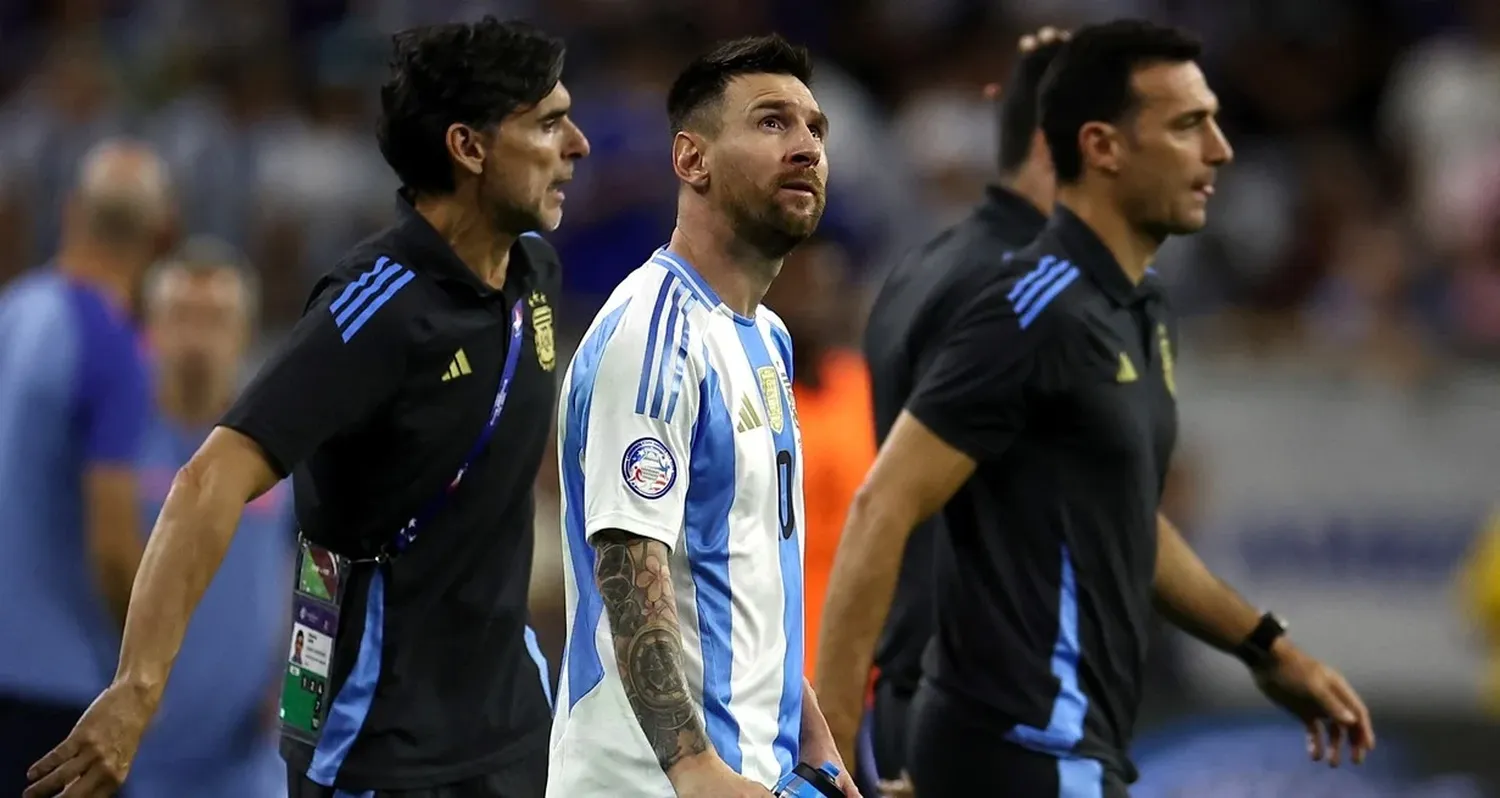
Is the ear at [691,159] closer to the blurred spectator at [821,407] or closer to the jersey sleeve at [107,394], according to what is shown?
the jersey sleeve at [107,394]

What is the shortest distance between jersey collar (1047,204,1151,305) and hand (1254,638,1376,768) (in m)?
1.03

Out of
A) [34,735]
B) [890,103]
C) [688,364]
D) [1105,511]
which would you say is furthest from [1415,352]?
[688,364]

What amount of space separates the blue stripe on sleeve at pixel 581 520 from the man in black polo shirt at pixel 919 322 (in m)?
1.83

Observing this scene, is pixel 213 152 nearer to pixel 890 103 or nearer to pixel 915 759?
pixel 890 103

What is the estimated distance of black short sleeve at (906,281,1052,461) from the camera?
205 inches

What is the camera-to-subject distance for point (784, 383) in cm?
434

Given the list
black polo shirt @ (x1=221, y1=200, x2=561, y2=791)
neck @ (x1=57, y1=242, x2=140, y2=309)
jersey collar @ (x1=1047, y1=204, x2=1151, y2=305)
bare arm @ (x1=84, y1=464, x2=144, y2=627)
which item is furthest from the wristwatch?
neck @ (x1=57, y1=242, x2=140, y2=309)

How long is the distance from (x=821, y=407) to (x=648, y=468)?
153 inches

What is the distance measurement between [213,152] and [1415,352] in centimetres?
597

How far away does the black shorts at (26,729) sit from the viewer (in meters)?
6.54

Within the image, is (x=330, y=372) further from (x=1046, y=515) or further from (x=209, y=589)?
(x=209, y=589)

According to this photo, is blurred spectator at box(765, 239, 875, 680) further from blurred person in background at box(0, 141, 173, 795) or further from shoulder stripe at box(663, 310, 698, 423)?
shoulder stripe at box(663, 310, 698, 423)

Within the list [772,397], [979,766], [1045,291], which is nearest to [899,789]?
[979,766]

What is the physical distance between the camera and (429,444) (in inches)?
190
